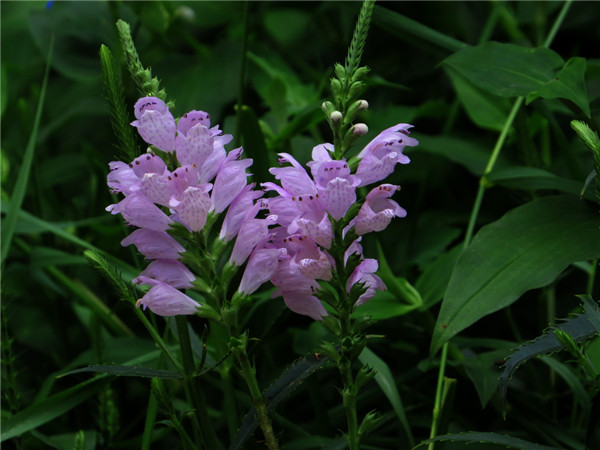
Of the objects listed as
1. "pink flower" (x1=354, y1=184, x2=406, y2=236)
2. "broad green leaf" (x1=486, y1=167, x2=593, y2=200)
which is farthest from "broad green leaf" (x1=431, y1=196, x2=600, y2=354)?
"pink flower" (x1=354, y1=184, x2=406, y2=236)

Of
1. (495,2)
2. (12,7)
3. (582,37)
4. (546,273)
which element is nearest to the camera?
(546,273)

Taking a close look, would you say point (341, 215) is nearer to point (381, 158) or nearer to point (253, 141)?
point (381, 158)

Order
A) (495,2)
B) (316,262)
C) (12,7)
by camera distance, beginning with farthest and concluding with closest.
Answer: (12,7) → (495,2) → (316,262)

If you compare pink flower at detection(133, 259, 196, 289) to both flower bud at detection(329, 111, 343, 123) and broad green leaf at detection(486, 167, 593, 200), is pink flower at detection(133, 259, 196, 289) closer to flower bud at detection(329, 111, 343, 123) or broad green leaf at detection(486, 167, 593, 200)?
flower bud at detection(329, 111, 343, 123)

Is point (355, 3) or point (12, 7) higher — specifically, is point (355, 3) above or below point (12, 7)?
below

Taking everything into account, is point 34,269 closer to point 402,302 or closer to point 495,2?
point 402,302

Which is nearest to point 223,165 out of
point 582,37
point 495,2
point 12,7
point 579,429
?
point 579,429
